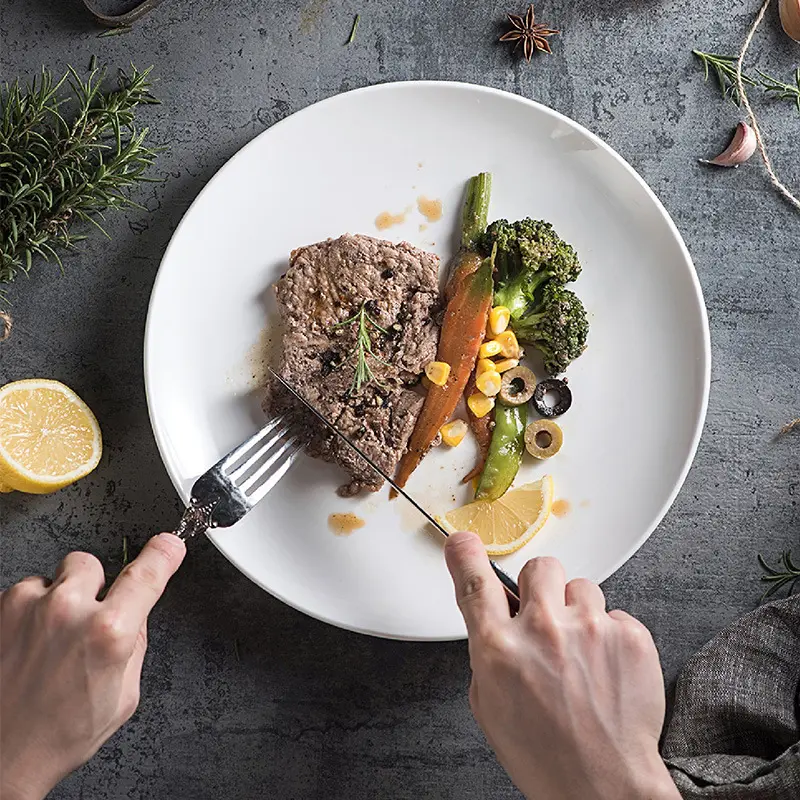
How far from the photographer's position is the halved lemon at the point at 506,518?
3.20 metres

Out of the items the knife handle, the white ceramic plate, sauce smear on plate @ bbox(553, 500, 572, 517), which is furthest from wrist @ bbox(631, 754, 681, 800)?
sauce smear on plate @ bbox(553, 500, 572, 517)

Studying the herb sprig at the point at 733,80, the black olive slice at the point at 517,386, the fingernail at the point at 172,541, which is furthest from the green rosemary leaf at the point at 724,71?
the fingernail at the point at 172,541

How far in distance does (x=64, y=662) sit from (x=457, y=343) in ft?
5.67

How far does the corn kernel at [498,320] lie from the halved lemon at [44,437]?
61.6 inches

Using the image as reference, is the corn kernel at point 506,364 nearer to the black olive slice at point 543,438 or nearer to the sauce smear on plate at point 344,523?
the black olive slice at point 543,438

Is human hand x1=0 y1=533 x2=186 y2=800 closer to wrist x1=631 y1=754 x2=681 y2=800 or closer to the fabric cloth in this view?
wrist x1=631 y1=754 x2=681 y2=800

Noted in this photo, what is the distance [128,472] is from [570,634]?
73.7 inches

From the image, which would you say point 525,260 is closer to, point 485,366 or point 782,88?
point 485,366

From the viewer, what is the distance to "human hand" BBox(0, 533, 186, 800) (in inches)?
91.9

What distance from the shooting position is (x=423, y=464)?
3.30 m

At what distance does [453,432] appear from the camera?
128 inches

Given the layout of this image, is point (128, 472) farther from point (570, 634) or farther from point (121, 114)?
point (570, 634)

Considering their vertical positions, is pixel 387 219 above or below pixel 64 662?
above

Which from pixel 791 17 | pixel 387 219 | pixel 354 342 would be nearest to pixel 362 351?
pixel 354 342
